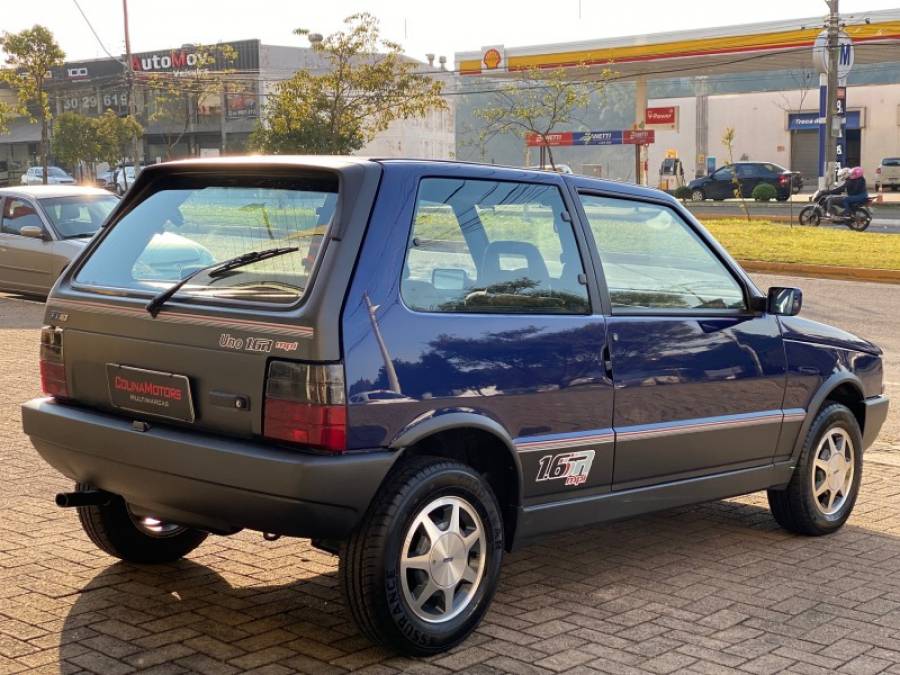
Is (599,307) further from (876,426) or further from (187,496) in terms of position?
(876,426)

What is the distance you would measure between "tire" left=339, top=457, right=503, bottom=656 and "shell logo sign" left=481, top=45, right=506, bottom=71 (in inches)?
2040

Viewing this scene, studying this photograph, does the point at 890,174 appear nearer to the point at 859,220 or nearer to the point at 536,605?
the point at 859,220

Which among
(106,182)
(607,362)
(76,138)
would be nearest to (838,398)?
(607,362)

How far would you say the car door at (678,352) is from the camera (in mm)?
5156

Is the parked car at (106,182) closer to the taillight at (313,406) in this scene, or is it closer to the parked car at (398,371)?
the parked car at (398,371)

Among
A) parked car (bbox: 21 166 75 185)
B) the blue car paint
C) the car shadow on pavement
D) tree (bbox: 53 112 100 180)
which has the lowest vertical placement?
the car shadow on pavement

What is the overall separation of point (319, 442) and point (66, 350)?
141 cm

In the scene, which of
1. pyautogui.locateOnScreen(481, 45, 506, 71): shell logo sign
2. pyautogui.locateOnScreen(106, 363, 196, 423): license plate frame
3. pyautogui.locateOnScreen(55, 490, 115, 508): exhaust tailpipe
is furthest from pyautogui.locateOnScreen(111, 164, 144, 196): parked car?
pyautogui.locateOnScreen(106, 363, 196, 423): license plate frame

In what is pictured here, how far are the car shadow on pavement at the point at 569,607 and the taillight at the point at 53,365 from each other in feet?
2.71

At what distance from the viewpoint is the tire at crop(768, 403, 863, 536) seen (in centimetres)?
605

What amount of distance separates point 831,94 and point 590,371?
3231 cm

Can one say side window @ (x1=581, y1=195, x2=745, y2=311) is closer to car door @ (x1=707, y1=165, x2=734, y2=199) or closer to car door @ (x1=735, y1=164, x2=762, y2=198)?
car door @ (x1=707, y1=165, x2=734, y2=199)

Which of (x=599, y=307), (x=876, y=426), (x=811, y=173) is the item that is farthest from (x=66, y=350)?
(x=811, y=173)

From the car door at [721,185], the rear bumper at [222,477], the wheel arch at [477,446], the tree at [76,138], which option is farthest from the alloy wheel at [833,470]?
the tree at [76,138]
